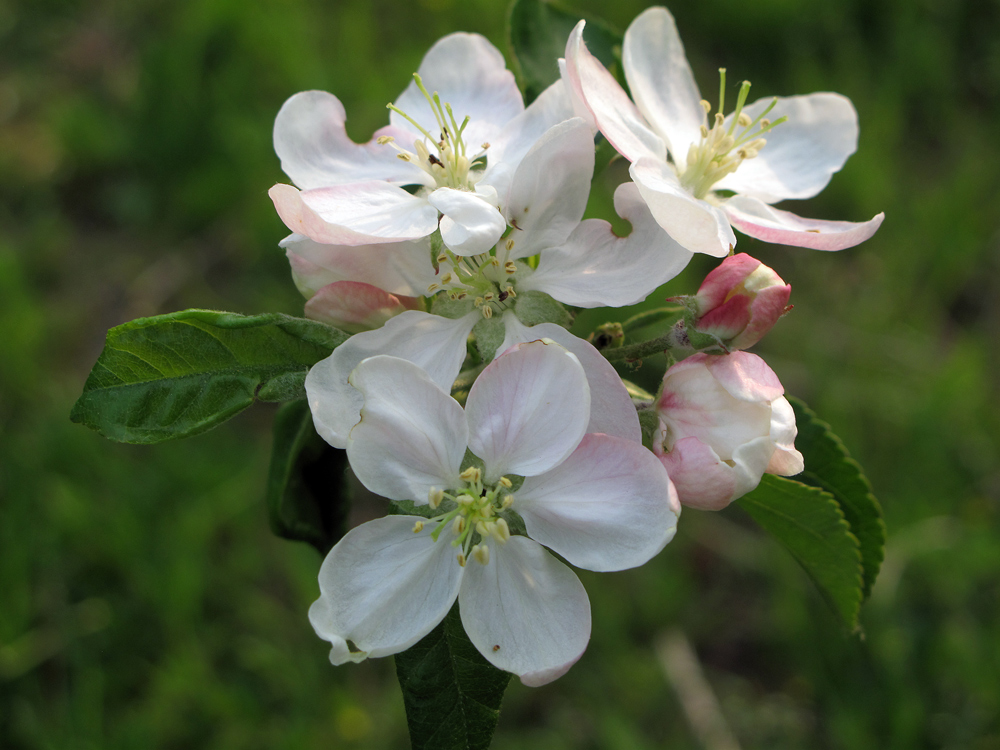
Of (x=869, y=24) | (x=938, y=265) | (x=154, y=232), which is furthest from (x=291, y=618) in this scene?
(x=869, y=24)

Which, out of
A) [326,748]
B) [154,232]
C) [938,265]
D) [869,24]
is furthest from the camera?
[869,24]

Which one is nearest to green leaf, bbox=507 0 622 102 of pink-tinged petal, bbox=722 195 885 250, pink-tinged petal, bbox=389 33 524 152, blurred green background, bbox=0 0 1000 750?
pink-tinged petal, bbox=389 33 524 152

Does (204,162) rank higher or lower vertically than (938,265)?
higher

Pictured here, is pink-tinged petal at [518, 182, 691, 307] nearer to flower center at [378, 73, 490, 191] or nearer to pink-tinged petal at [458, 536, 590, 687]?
flower center at [378, 73, 490, 191]

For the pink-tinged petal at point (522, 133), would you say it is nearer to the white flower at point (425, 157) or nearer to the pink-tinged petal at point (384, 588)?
the white flower at point (425, 157)

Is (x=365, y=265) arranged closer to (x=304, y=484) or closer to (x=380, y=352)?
(x=380, y=352)

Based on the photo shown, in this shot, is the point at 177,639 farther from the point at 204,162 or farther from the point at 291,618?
the point at 204,162
